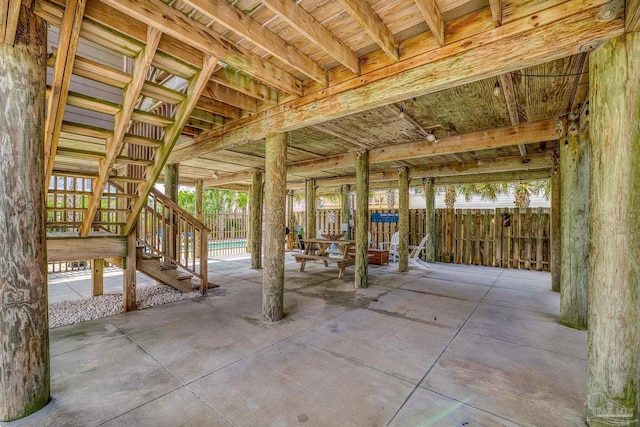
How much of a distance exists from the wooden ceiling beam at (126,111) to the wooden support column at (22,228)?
65cm

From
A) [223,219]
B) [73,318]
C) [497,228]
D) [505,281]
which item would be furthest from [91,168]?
[497,228]

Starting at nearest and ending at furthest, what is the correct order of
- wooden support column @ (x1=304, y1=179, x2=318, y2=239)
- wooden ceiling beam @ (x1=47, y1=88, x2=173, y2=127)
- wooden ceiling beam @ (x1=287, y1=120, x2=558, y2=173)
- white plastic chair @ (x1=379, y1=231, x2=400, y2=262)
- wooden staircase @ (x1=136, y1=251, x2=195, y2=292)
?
wooden ceiling beam @ (x1=47, y1=88, x2=173, y2=127), wooden staircase @ (x1=136, y1=251, x2=195, y2=292), wooden ceiling beam @ (x1=287, y1=120, x2=558, y2=173), white plastic chair @ (x1=379, y1=231, x2=400, y2=262), wooden support column @ (x1=304, y1=179, x2=318, y2=239)

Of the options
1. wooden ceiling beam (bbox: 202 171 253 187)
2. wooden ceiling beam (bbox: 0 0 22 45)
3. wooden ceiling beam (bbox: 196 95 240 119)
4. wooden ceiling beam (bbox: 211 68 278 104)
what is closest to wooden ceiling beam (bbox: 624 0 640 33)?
wooden ceiling beam (bbox: 211 68 278 104)

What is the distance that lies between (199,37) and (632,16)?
2.96m

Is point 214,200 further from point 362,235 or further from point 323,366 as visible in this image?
point 323,366

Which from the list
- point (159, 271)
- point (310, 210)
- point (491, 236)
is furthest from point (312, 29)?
point (491, 236)

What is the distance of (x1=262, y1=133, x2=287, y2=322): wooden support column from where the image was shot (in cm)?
375

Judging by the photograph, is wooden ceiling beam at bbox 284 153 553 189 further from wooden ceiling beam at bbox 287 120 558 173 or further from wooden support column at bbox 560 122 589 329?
wooden support column at bbox 560 122 589 329

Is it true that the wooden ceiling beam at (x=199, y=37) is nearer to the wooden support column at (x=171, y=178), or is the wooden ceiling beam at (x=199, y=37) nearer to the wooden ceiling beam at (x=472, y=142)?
the wooden ceiling beam at (x=472, y=142)

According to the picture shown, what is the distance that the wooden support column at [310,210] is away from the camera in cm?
945

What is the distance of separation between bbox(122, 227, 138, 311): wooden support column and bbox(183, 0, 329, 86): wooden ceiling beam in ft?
11.4

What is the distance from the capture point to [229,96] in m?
3.73

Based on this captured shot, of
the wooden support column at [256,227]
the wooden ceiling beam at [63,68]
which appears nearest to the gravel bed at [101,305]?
the wooden ceiling beam at [63,68]

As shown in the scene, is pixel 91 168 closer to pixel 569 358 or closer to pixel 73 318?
pixel 73 318
